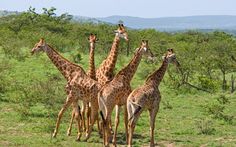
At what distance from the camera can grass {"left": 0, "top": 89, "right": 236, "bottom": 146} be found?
29.7 feet

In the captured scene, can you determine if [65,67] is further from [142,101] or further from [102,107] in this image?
[142,101]

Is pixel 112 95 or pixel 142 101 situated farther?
pixel 112 95

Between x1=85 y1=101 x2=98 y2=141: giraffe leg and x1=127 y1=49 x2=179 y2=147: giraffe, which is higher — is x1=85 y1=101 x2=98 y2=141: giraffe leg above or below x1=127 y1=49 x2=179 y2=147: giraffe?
below

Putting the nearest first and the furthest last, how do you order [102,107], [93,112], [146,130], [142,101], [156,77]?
[142,101]
[102,107]
[156,77]
[93,112]
[146,130]

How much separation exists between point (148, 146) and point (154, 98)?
103 centimetres

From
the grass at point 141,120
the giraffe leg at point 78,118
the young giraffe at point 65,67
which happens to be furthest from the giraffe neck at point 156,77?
the giraffe leg at point 78,118

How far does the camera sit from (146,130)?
10.4m

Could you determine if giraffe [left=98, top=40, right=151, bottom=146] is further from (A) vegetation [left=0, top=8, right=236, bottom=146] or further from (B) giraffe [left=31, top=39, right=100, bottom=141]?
(A) vegetation [left=0, top=8, right=236, bottom=146]

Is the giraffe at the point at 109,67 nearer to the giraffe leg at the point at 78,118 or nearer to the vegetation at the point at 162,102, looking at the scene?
the giraffe leg at the point at 78,118

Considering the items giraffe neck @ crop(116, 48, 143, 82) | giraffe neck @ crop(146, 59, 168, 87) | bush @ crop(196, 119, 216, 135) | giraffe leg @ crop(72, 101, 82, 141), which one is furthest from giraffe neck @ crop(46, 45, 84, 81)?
bush @ crop(196, 119, 216, 135)

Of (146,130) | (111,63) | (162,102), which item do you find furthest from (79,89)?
(162,102)

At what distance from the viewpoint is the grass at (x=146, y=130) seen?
29.7ft

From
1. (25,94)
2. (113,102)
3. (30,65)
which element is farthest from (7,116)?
(30,65)

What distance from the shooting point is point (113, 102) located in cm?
844
